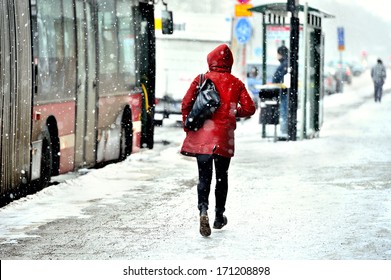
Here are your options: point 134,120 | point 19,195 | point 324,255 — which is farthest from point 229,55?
point 134,120

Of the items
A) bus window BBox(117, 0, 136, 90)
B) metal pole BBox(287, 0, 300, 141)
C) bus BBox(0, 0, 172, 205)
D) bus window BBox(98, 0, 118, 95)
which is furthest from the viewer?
metal pole BBox(287, 0, 300, 141)

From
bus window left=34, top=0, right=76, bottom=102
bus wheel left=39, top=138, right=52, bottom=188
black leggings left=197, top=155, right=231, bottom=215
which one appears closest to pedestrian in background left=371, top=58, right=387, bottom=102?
bus window left=34, top=0, right=76, bottom=102

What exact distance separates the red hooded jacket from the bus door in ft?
20.1

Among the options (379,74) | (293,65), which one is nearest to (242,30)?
(293,65)

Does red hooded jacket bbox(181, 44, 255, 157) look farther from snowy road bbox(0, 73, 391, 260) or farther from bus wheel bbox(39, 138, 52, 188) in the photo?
bus wheel bbox(39, 138, 52, 188)

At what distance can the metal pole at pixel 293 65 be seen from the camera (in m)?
23.1

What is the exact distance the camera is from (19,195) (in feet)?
47.4

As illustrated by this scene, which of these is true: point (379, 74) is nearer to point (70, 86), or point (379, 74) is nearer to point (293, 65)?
point (293, 65)

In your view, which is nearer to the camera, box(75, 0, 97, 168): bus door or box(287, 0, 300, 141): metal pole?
box(75, 0, 97, 168): bus door

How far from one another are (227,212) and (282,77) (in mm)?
11654

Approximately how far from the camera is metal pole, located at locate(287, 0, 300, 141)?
2310cm

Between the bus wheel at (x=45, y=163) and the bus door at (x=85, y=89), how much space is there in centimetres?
124

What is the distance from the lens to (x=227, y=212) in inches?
503

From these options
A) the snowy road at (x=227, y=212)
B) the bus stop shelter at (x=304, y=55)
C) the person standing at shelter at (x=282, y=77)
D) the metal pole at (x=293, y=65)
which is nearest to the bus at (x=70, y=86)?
the snowy road at (x=227, y=212)
